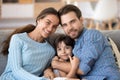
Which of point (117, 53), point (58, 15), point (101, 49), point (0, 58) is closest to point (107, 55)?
point (101, 49)

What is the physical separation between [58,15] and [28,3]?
3659mm

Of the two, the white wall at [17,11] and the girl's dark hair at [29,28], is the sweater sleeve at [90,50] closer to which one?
the girl's dark hair at [29,28]

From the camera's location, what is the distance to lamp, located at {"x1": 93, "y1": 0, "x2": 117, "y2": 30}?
4695 millimetres

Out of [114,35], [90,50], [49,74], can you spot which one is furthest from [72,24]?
[114,35]

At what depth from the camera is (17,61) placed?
1.87 metres

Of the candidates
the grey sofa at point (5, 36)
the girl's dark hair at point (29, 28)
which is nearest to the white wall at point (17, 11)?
the grey sofa at point (5, 36)

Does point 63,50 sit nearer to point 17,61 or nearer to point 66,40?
point 66,40

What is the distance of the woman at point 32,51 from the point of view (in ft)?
6.18

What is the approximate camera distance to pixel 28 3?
5551 mm

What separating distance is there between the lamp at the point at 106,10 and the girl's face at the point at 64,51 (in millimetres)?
2840

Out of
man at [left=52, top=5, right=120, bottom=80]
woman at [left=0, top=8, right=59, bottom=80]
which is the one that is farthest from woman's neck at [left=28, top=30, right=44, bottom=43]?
man at [left=52, top=5, right=120, bottom=80]

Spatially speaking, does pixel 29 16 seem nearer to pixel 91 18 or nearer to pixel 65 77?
pixel 91 18

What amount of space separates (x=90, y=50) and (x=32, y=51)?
0.44 m

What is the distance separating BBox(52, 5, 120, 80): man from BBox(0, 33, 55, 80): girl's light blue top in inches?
4.2
